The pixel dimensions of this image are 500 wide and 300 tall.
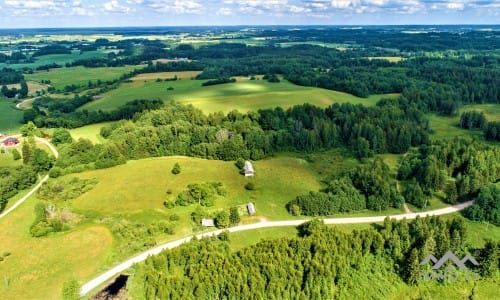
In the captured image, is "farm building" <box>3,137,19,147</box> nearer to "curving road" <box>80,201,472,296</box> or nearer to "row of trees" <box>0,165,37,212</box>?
"row of trees" <box>0,165,37,212</box>

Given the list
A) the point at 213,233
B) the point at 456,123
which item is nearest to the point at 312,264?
the point at 213,233

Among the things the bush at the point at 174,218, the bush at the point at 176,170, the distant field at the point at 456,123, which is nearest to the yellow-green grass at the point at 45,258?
the bush at the point at 174,218

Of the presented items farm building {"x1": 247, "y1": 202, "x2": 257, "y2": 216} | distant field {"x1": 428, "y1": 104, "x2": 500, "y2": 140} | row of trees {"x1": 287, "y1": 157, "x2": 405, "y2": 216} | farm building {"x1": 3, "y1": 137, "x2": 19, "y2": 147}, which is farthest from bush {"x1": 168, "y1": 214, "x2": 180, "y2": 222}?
distant field {"x1": 428, "y1": 104, "x2": 500, "y2": 140}

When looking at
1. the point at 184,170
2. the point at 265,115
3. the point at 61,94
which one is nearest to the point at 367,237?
the point at 184,170

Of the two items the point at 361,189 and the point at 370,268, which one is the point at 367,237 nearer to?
the point at 370,268

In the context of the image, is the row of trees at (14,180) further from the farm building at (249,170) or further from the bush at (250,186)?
the bush at (250,186)

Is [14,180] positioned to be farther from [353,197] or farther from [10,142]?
[353,197]
